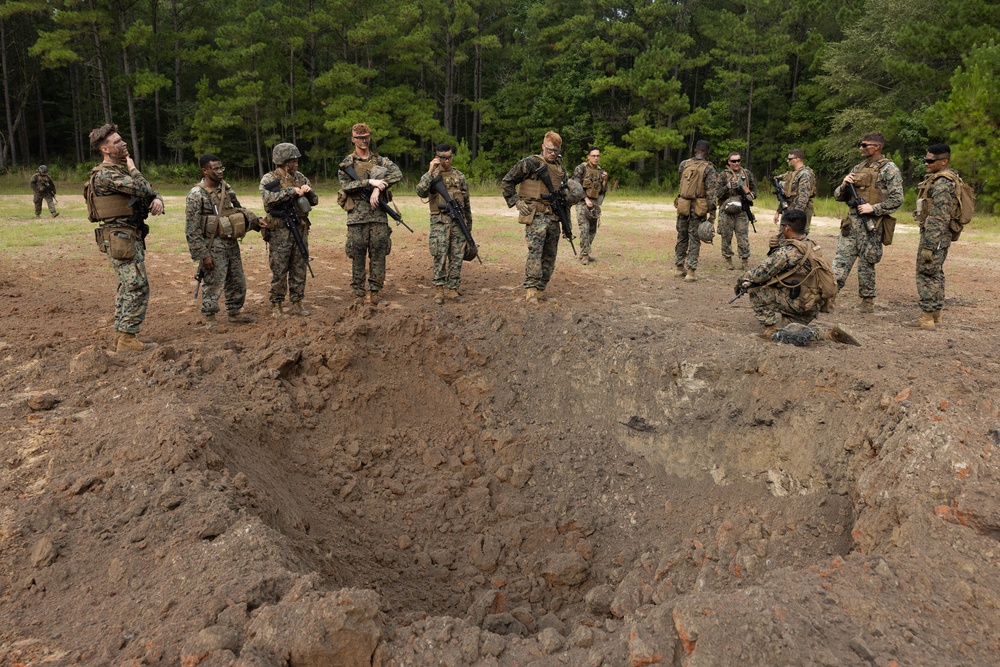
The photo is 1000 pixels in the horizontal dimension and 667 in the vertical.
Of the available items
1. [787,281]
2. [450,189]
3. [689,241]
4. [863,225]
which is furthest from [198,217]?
[863,225]

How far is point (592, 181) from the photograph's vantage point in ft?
36.5

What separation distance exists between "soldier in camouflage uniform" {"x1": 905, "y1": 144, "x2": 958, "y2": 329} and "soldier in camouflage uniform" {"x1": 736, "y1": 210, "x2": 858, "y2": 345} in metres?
1.74

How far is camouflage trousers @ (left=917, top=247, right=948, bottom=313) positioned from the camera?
6.98 m

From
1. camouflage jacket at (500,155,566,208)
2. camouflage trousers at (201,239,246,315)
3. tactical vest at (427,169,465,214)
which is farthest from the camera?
tactical vest at (427,169,465,214)

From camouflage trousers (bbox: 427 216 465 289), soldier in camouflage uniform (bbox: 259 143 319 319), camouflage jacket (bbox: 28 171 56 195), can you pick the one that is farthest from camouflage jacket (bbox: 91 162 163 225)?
camouflage jacket (bbox: 28 171 56 195)

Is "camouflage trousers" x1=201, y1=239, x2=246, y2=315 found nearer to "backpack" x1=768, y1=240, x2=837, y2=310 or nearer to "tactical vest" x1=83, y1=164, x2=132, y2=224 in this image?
"tactical vest" x1=83, y1=164, x2=132, y2=224

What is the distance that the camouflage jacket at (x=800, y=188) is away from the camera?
9367 mm

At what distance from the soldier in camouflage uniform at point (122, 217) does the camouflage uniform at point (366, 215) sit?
6.89ft

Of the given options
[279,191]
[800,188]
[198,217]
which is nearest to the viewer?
[198,217]

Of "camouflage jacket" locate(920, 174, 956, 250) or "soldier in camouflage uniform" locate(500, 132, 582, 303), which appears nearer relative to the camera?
"camouflage jacket" locate(920, 174, 956, 250)

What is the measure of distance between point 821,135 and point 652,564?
34293mm

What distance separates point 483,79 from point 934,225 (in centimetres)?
3781

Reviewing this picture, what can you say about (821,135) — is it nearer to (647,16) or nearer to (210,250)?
(647,16)

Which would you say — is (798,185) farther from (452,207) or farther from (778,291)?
(452,207)
